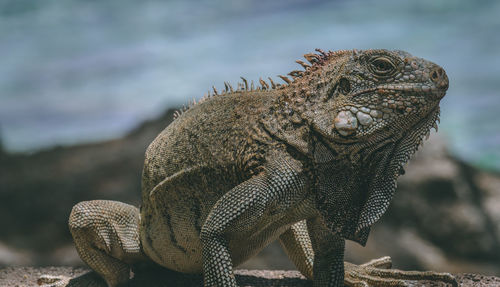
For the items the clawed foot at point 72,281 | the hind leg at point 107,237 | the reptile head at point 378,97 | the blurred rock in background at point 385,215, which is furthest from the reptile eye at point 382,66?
the blurred rock in background at point 385,215

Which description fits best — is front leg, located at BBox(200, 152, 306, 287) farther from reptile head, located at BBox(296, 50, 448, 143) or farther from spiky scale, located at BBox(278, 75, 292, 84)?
spiky scale, located at BBox(278, 75, 292, 84)

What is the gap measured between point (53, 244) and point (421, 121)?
11.0 metres

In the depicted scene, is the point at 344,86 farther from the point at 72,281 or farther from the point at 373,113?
the point at 72,281

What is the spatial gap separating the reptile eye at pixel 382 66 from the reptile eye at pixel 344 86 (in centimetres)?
21

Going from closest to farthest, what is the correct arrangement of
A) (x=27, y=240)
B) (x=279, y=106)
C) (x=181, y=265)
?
(x=279, y=106), (x=181, y=265), (x=27, y=240)

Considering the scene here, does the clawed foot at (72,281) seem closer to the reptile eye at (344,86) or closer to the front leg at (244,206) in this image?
the front leg at (244,206)

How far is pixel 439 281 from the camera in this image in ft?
12.8

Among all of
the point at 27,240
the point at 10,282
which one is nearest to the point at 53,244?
the point at 27,240

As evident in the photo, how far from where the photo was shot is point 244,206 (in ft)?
10.7

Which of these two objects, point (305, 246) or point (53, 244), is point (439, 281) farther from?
point (53, 244)


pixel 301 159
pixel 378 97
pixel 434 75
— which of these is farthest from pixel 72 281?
pixel 434 75

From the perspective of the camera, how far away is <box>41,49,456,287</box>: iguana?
327 cm

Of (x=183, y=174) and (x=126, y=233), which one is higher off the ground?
(x=183, y=174)

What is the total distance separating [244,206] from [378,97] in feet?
4.10
